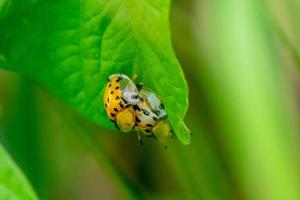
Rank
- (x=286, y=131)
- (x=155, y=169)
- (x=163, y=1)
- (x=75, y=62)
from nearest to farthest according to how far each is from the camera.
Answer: (x=163, y=1) → (x=75, y=62) → (x=286, y=131) → (x=155, y=169)

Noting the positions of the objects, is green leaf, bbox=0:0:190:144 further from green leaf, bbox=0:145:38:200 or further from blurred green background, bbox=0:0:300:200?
blurred green background, bbox=0:0:300:200

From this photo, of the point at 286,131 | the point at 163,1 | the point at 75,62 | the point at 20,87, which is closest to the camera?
the point at 163,1

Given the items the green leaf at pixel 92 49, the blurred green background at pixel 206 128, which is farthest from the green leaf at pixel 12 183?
the blurred green background at pixel 206 128

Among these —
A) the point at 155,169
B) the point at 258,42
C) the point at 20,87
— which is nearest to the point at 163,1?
the point at 258,42

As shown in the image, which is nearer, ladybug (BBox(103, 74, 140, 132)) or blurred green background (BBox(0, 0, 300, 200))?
ladybug (BBox(103, 74, 140, 132))

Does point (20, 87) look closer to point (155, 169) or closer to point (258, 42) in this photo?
point (155, 169)

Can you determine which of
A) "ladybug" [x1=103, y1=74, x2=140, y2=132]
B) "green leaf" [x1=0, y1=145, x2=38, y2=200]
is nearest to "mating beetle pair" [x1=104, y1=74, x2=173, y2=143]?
"ladybug" [x1=103, y1=74, x2=140, y2=132]

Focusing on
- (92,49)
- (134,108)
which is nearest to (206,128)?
Result: (134,108)
